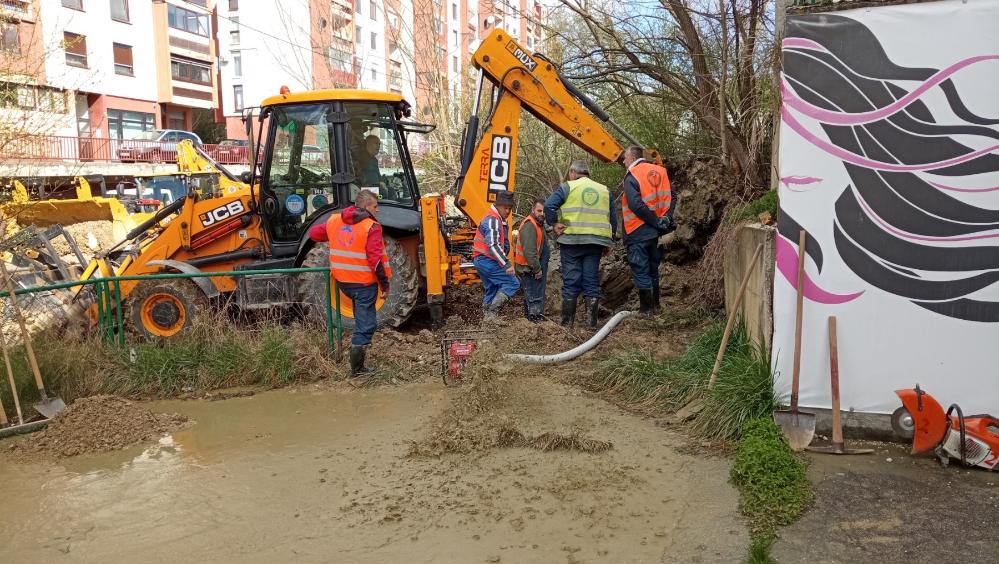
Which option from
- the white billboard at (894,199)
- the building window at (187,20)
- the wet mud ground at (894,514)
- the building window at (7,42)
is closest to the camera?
the wet mud ground at (894,514)

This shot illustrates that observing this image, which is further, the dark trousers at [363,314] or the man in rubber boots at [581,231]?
the man in rubber boots at [581,231]

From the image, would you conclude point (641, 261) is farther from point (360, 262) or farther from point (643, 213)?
point (360, 262)

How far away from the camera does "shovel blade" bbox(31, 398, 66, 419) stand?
622 cm

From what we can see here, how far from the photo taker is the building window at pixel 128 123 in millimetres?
35125

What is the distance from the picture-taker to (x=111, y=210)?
1577cm

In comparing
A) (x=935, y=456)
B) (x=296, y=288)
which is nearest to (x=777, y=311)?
(x=935, y=456)

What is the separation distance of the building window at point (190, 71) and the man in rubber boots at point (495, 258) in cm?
3942

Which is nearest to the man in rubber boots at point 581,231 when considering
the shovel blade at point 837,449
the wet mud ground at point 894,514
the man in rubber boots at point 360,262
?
the man in rubber boots at point 360,262

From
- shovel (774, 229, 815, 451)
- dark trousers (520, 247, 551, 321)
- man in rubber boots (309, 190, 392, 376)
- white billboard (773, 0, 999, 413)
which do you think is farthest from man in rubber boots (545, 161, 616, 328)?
shovel (774, 229, 815, 451)

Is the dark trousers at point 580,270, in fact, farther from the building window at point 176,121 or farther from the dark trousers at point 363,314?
the building window at point 176,121

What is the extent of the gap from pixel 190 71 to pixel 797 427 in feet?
148

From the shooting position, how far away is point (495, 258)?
7.85m

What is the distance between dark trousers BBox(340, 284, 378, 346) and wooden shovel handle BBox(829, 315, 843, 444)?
3922 mm

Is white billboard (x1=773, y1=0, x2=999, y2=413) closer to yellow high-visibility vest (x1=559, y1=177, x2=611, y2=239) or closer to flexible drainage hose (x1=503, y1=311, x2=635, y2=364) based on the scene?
flexible drainage hose (x1=503, y1=311, x2=635, y2=364)
